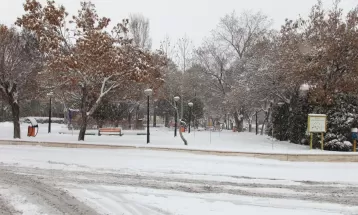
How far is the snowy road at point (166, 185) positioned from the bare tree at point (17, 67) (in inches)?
266

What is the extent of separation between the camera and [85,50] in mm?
19969

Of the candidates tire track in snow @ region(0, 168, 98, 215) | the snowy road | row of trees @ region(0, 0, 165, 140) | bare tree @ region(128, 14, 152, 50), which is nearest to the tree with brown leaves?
row of trees @ region(0, 0, 165, 140)

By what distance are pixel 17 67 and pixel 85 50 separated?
5328 mm

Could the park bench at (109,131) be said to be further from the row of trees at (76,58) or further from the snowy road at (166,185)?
the snowy road at (166,185)

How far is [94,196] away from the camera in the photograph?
8609 millimetres

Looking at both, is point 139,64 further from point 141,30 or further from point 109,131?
point 141,30

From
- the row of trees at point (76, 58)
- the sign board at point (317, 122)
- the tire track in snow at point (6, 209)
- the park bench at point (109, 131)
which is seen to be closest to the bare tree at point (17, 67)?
the row of trees at point (76, 58)

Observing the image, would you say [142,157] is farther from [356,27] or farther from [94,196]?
[356,27]

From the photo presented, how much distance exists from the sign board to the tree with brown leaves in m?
8.48

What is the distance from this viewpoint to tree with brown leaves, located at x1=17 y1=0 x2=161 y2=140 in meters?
20.0

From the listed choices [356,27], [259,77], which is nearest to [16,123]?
[259,77]

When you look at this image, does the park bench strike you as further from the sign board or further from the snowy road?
the sign board

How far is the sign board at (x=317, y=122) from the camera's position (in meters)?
17.7

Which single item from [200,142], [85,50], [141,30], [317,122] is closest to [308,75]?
[317,122]
